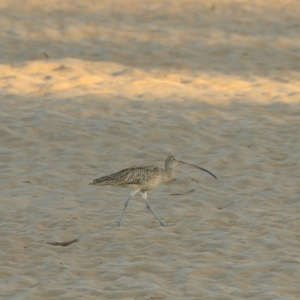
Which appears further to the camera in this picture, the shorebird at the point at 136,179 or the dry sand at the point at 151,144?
the shorebird at the point at 136,179

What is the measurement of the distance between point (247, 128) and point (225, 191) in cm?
247

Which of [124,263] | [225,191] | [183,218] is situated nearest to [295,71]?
[225,191]

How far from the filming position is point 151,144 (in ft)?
40.7

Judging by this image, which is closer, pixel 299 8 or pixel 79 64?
pixel 79 64

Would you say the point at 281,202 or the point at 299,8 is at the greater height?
the point at 299,8

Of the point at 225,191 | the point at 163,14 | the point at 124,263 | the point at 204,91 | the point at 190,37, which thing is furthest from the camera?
the point at 163,14

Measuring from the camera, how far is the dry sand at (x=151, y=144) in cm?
788

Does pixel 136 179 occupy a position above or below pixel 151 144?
above

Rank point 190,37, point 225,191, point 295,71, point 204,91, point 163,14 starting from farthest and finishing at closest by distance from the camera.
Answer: point 163,14 → point 190,37 → point 295,71 → point 204,91 → point 225,191

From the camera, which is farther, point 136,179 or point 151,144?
point 151,144

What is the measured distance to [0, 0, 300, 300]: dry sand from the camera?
7875 mm

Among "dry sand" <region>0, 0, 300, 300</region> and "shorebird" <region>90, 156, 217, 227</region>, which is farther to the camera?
"shorebird" <region>90, 156, 217, 227</region>

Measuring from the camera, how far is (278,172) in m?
11.3

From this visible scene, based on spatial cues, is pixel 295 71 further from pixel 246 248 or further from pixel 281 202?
pixel 246 248
